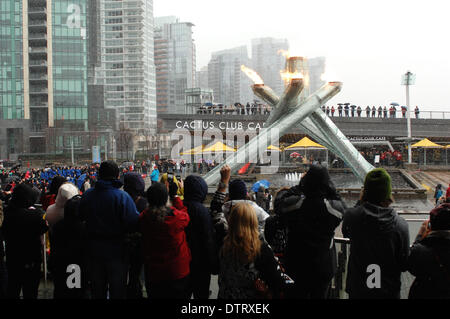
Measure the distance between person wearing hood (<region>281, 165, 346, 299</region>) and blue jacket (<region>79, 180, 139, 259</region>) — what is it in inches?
62.7

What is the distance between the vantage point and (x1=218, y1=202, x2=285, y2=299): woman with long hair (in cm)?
341

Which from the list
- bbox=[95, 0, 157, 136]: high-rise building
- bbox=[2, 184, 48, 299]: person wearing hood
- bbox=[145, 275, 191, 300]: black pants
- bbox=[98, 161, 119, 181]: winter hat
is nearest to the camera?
bbox=[145, 275, 191, 300]: black pants

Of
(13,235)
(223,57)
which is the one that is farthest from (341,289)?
(223,57)

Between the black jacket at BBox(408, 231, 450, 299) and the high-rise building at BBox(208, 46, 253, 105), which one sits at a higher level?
the high-rise building at BBox(208, 46, 253, 105)

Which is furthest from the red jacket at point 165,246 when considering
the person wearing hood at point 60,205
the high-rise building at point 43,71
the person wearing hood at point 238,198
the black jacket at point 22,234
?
Result: the high-rise building at point 43,71

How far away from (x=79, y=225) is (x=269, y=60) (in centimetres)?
9046

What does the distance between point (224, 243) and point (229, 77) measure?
13343cm

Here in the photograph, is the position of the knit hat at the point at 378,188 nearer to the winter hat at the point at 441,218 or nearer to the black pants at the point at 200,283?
the winter hat at the point at 441,218

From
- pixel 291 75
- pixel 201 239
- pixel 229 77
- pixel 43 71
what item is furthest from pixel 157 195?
pixel 229 77

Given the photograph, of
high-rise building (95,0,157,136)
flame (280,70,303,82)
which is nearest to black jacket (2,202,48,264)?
flame (280,70,303,82)

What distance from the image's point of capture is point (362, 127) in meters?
41.2

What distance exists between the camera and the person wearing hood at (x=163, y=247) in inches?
153

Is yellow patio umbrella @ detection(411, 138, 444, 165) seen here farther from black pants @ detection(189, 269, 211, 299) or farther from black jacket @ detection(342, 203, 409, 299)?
black pants @ detection(189, 269, 211, 299)
